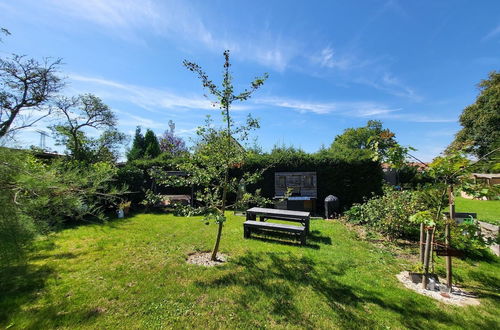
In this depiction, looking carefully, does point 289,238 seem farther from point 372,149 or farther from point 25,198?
point 25,198

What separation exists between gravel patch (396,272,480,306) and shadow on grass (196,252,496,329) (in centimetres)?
21

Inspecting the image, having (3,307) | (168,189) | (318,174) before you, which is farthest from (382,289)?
(168,189)

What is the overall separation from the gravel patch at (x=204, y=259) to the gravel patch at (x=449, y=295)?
3376 millimetres

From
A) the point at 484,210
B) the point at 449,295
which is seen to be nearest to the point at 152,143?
the point at 449,295

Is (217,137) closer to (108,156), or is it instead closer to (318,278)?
(318,278)

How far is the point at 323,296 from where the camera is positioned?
120 inches

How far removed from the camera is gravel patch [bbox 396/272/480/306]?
9.59 ft

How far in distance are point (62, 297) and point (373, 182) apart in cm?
1121

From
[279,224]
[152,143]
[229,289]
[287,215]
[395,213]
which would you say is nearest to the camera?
[229,289]

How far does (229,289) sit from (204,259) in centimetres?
127

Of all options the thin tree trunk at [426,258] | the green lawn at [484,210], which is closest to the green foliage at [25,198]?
the thin tree trunk at [426,258]

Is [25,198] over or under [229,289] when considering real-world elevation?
over

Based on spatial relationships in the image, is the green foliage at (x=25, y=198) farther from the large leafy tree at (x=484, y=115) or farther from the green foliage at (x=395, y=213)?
the large leafy tree at (x=484, y=115)

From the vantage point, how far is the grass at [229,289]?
2535 mm
